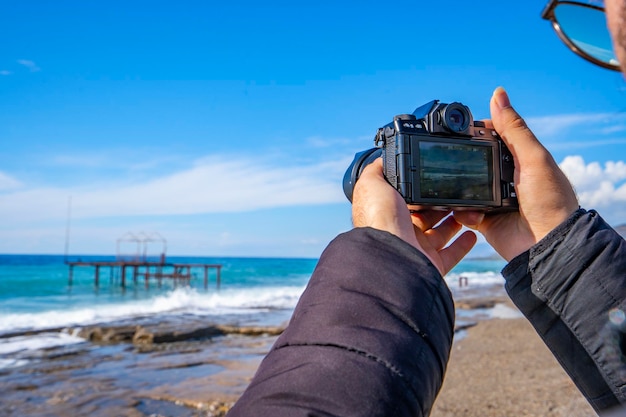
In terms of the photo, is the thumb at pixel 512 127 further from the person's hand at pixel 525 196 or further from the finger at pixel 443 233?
the finger at pixel 443 233

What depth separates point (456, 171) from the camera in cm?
164

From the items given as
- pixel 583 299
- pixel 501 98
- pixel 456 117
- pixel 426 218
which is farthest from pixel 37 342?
pixel 583 299

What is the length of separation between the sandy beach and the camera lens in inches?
192

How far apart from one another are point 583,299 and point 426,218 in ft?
1.83

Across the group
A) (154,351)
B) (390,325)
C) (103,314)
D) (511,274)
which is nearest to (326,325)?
(390,325)

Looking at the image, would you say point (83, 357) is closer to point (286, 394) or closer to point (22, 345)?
point (22, 345)

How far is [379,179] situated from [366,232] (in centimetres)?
46

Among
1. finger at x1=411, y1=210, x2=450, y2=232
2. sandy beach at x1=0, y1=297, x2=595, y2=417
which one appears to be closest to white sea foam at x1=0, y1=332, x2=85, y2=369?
sandy beach at x1=0, y1=297, x2=595, y2=417

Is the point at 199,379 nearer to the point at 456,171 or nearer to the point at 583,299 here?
the point at 456,171

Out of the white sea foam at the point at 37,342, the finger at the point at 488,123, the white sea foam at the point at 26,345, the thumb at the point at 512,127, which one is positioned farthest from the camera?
the white sea foam at the point at 37,342

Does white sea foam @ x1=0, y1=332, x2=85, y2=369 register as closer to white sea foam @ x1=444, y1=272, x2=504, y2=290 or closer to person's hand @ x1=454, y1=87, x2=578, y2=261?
person's hand @ x1=454, y1=87, x2=578, y2=261

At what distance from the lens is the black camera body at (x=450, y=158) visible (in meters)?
1.57

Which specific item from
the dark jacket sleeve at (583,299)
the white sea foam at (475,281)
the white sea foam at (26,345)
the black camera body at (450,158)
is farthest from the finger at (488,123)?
the white sea foam at (475,281)

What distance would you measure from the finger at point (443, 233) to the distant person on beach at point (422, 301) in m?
0.03
